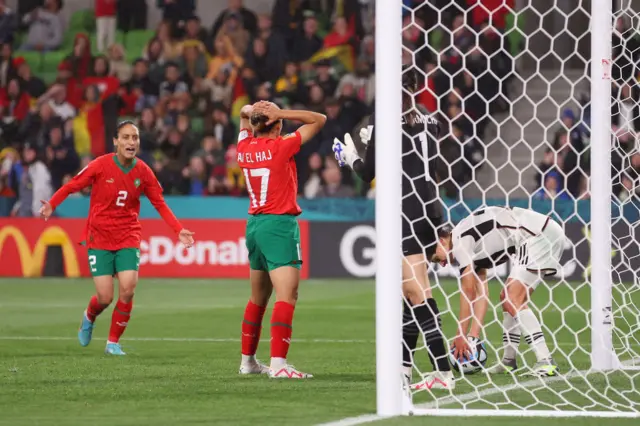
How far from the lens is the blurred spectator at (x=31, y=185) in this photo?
19188 mm

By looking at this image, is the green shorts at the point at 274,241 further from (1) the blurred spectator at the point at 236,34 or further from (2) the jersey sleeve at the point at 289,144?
(1) the blurred spectator at the point at 236,34

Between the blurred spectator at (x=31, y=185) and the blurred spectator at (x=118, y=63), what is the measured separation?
98.3 inches

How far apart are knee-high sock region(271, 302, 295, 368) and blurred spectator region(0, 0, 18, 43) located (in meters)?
17.5

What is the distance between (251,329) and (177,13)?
15540 millimetres

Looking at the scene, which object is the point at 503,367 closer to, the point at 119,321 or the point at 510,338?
the point at 510,338

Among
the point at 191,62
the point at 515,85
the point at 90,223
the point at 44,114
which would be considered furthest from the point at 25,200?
the point at 90,223

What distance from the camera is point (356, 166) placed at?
7172 mm

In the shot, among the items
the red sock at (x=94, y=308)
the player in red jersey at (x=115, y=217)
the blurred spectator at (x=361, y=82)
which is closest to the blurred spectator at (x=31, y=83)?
the blurred spectator at (x=361, y=82)

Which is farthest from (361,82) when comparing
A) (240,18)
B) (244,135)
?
(244,135)

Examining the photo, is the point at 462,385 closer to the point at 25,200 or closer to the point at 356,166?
the point at 356,166

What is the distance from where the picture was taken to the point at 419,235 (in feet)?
24.0

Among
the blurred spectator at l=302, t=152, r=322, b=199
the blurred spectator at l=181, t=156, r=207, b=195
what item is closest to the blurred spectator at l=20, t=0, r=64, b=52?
the blurred spectator at l=181, t=156, r=207, b=195

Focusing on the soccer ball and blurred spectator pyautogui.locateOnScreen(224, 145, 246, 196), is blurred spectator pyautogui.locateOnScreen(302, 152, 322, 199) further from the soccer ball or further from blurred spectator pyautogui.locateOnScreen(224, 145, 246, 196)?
the soccer ball

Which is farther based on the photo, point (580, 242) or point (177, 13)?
point (177, 13)
